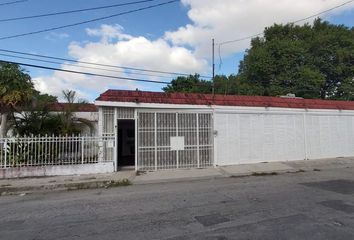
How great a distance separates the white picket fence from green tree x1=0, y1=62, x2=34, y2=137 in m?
1.99

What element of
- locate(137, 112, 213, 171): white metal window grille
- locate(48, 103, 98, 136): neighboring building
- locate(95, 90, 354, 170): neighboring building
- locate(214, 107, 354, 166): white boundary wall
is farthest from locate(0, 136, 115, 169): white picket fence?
locate(214, 107, 354, 166): white boundary wall

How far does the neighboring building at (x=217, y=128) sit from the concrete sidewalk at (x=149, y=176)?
32.2 inches

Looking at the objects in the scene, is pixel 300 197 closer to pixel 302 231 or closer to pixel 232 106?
pixel 302 231

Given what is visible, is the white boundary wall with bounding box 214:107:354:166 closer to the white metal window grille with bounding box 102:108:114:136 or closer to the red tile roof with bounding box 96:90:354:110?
the red tile roof with bounding box 96:90:354:110

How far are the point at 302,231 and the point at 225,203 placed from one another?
101 inches

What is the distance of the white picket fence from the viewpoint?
13672 millimetres

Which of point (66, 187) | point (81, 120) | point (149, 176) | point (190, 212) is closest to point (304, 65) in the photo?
point (81, 120)

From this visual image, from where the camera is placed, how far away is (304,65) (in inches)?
1574

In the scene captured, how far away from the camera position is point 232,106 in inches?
648

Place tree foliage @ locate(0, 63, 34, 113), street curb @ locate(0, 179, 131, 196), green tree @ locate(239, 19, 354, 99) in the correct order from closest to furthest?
street curb @ locate(0, 179, 131, 196) → tree foliage @ locate(0, 63, 34, 113) → green tree @ locate(239, 19, 354, 99)

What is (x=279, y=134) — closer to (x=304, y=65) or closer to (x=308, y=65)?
(x=304, y=65)

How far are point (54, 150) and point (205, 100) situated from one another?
7028 millimetres

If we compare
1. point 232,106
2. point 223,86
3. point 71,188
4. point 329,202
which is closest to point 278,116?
point 232,106

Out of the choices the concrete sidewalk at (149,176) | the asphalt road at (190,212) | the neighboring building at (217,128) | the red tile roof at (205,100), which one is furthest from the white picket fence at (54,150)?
the asphalt road at (190,212)
